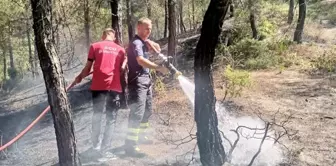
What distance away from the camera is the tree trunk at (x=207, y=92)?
3965 mm

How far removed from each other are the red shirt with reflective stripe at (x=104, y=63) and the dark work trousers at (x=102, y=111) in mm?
109

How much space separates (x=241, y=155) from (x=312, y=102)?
3.35 meters

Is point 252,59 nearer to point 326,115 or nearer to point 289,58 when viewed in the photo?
point 289,58

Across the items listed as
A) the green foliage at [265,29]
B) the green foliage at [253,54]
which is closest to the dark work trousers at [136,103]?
the green foliage at [253,54]

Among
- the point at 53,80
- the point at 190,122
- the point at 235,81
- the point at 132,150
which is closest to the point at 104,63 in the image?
the point at 53,80

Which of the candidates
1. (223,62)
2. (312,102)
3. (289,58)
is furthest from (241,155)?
(289,58)

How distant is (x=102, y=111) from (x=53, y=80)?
3.89 feet

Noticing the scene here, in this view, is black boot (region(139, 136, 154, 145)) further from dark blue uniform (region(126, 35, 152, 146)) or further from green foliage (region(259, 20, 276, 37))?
green foliage (region(259, 20, 276, 37))

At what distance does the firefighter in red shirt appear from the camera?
5031 millimetres

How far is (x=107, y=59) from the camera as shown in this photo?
5047 millimetres

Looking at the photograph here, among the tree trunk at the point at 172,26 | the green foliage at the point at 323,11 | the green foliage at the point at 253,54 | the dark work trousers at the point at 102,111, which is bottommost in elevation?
the dark work trousers at the point at 102,111

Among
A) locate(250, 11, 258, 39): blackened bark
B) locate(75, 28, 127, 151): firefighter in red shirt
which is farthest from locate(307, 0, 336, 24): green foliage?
locate(75, 28, 127, 151): firefighter in red shirt

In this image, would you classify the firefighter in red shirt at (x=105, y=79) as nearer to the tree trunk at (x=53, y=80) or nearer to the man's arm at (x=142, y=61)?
the man's arm at (x=142, y=61)

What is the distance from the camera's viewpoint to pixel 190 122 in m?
7.16
